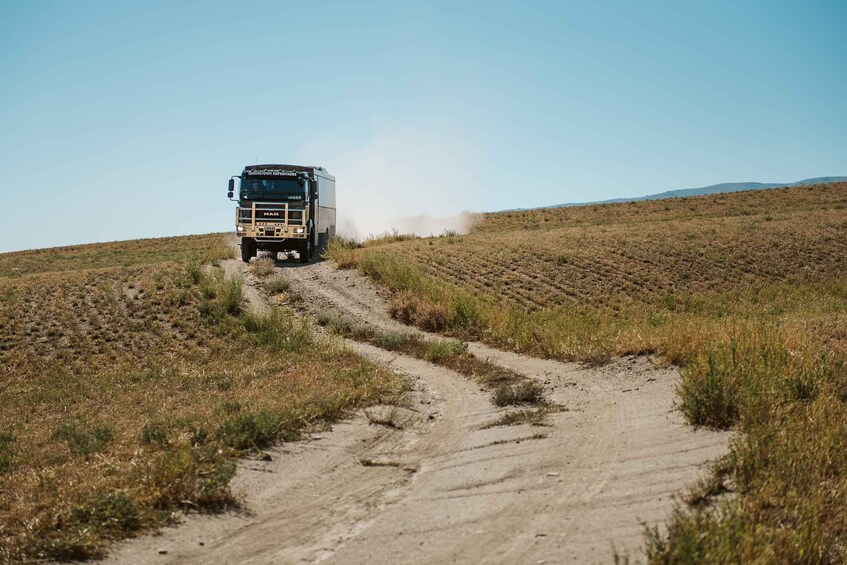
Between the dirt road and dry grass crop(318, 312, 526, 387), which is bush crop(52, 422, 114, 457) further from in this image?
dry grass crop(318, 312, 526, 387)

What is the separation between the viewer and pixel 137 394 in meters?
14.5

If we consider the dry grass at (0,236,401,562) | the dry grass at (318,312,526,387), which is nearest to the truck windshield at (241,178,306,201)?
the dry grass at (0,236,401,562)

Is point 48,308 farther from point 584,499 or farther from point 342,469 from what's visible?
point 584,499

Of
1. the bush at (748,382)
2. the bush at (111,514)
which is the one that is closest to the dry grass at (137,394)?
the bush at (111,514)

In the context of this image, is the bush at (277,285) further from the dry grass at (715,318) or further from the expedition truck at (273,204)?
the expedition truck at (273,204)

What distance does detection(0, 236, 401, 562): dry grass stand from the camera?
7.29 metres

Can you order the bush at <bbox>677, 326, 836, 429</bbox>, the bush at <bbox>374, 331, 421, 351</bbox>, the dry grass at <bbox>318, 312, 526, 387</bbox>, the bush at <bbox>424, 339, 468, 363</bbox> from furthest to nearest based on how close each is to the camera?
the bush at <bbox>374, 331, 421, 351</bbox>, the bush at <bbox>424, 339, 468, 363</bbox>, the dry grass at <bbox>318, 312, 526, 387</bbox>, the bush at <bbox>677, 326, 836, 429</bbox>

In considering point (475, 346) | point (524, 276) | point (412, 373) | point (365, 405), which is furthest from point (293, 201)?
point (365, 405)

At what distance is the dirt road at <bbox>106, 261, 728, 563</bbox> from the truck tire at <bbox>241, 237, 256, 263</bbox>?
22.7 meters

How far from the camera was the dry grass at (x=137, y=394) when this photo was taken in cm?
729

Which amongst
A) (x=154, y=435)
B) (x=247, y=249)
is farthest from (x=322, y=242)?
(x=154, y=435)

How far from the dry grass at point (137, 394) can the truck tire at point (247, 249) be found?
243cm

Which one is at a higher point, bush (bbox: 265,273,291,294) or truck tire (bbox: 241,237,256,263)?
truck tire (bbox: 241,237,256,263)

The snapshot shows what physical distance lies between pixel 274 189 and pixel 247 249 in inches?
123
